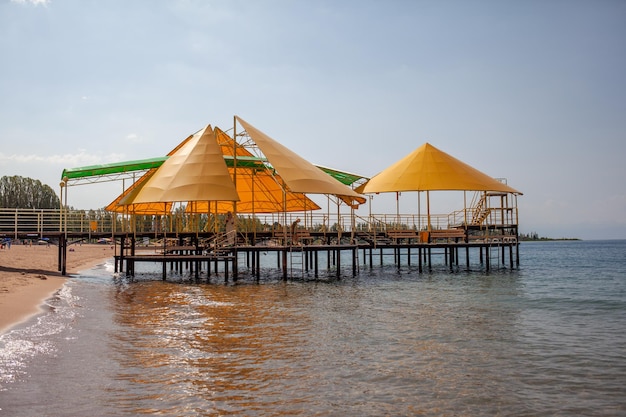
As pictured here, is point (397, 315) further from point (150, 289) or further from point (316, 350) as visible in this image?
point (150, 289)

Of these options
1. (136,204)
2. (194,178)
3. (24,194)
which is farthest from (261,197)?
(24,194)

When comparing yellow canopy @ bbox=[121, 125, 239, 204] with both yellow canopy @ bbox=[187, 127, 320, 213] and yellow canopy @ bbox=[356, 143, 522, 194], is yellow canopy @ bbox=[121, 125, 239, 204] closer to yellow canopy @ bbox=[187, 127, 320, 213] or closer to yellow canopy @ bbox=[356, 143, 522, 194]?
yellow canopy @ bbox=[187, 127, 320, 213]

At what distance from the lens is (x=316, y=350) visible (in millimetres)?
11797

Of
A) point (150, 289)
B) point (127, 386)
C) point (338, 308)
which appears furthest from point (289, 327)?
point (150, 289)

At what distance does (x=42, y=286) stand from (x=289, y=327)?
1307 cm

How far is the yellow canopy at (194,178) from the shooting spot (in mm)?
26609

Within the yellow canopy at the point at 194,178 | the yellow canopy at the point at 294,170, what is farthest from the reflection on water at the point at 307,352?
the yellow canopy at the point at 294,170

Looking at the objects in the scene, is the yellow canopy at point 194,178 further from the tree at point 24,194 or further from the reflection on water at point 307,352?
the tree at point 24,194

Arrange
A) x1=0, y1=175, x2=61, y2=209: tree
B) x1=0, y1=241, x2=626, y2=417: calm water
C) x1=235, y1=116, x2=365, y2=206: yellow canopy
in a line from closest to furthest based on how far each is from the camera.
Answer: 1. x1=0, y1=241, x2=626, y2=417: calm water
2. x1=235, y1=116, x2=365, y2=206: yellow canopy
3. x1=0, y1=175, x2=61, y2=209: tree

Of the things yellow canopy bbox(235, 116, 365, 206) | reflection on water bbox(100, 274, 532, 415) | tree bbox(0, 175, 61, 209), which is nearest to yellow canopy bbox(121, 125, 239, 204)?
yellow canopy bbox(235, 116, 365, 206)

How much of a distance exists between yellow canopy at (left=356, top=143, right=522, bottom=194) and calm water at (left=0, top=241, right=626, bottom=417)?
1648cm

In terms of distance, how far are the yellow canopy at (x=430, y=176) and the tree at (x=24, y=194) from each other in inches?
3121

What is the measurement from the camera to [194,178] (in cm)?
2733

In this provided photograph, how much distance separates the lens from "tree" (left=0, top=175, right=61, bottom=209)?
98.4m
